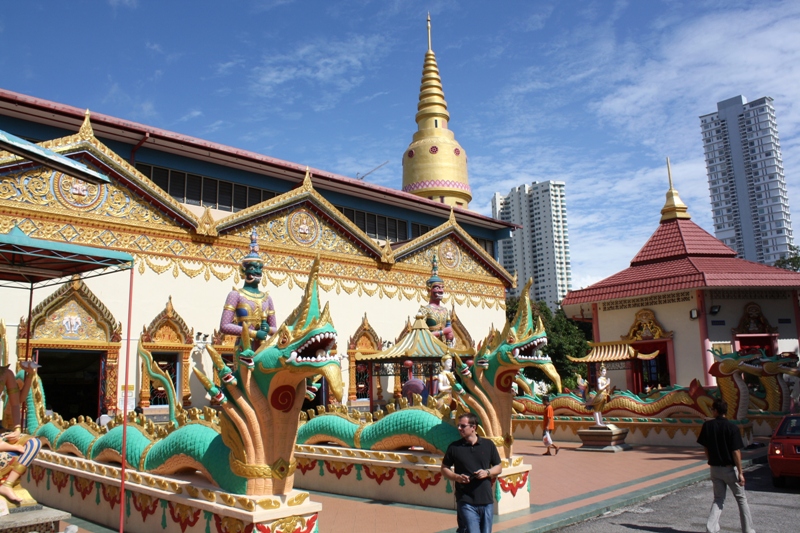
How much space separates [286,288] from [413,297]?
5.34 m

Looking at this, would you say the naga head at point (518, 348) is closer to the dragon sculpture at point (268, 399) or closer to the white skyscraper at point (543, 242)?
the dragon sculpture at point (268, 399)

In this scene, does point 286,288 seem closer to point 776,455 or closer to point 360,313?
point 360,313

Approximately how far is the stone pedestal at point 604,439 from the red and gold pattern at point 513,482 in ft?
23.7

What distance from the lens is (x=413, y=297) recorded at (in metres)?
22.8

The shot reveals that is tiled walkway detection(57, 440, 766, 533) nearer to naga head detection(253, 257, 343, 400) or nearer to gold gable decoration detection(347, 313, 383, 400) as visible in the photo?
naga head detection(253, 257, 343, 400)

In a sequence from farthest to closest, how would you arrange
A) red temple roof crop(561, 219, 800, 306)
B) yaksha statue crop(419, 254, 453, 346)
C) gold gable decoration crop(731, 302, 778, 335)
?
gold gable decoration crop(731, 302, 778, 335)
red temple roof crop(561, 219, 800, 306)
yaksha statue crop(419, 254, 453, 346)

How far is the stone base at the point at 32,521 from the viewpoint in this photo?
233 inches

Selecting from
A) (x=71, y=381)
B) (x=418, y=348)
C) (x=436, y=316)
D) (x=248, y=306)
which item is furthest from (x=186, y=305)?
(x=418, y=348)

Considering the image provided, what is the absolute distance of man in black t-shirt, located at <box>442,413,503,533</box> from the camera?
5250 millimetres

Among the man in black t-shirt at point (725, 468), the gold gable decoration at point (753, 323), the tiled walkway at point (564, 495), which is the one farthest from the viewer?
the gold gable decoration at point (753, 323)

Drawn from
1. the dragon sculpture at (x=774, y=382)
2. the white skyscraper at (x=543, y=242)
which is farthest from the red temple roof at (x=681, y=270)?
the white skyscraper at (x=543, y=242)

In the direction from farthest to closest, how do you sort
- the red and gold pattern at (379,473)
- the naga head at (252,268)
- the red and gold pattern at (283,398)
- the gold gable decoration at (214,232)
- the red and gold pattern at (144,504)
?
the gold gable decoration at (214,232)
the naga head at (252,268)
the red and gold pattern at (379,473)
the red and gold pattern at (144,504)
the red and gold pattern at (283,398)

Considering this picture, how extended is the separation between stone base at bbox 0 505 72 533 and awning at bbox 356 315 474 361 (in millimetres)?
7399

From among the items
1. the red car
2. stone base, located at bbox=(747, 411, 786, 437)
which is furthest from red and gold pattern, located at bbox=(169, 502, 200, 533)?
stone base, located at bbox=(747, 411, 786, 437)
